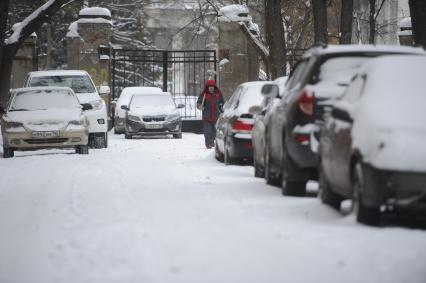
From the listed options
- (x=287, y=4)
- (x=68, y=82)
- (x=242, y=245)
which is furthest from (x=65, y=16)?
(x=242, y=245)

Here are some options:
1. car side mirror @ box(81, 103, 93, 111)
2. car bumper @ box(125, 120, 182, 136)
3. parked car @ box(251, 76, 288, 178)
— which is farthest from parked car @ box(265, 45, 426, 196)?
car bumper @ box(125, 120, 182, 136)

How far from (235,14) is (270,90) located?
21681 millimetres

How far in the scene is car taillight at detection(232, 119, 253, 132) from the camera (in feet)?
58.6

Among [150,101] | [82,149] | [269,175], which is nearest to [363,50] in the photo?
[269,175]

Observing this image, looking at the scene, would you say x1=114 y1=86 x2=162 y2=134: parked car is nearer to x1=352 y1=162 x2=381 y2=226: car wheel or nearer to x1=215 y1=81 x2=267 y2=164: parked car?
x1=215 y1=81 x2=267 y2=164: parked car

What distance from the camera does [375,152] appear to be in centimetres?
882

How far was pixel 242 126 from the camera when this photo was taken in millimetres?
17891

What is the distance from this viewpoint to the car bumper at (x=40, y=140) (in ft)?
69.1

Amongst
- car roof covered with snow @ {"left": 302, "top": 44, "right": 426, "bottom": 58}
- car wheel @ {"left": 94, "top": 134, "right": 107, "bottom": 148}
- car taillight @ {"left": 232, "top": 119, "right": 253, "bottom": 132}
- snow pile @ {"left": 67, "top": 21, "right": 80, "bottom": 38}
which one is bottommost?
car wheel @ {"left": 94, "top": 134, "right": 107, "bottom": 148}

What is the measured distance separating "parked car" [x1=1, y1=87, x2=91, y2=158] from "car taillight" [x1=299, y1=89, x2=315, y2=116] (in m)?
10.5

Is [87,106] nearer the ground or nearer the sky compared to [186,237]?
nearer the sky

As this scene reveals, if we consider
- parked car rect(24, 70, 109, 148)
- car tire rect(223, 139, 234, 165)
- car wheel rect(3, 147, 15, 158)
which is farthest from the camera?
parked car rect(24, 70, 109, 148)

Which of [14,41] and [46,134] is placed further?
[14,41]

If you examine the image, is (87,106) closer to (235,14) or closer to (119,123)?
(119,123)
